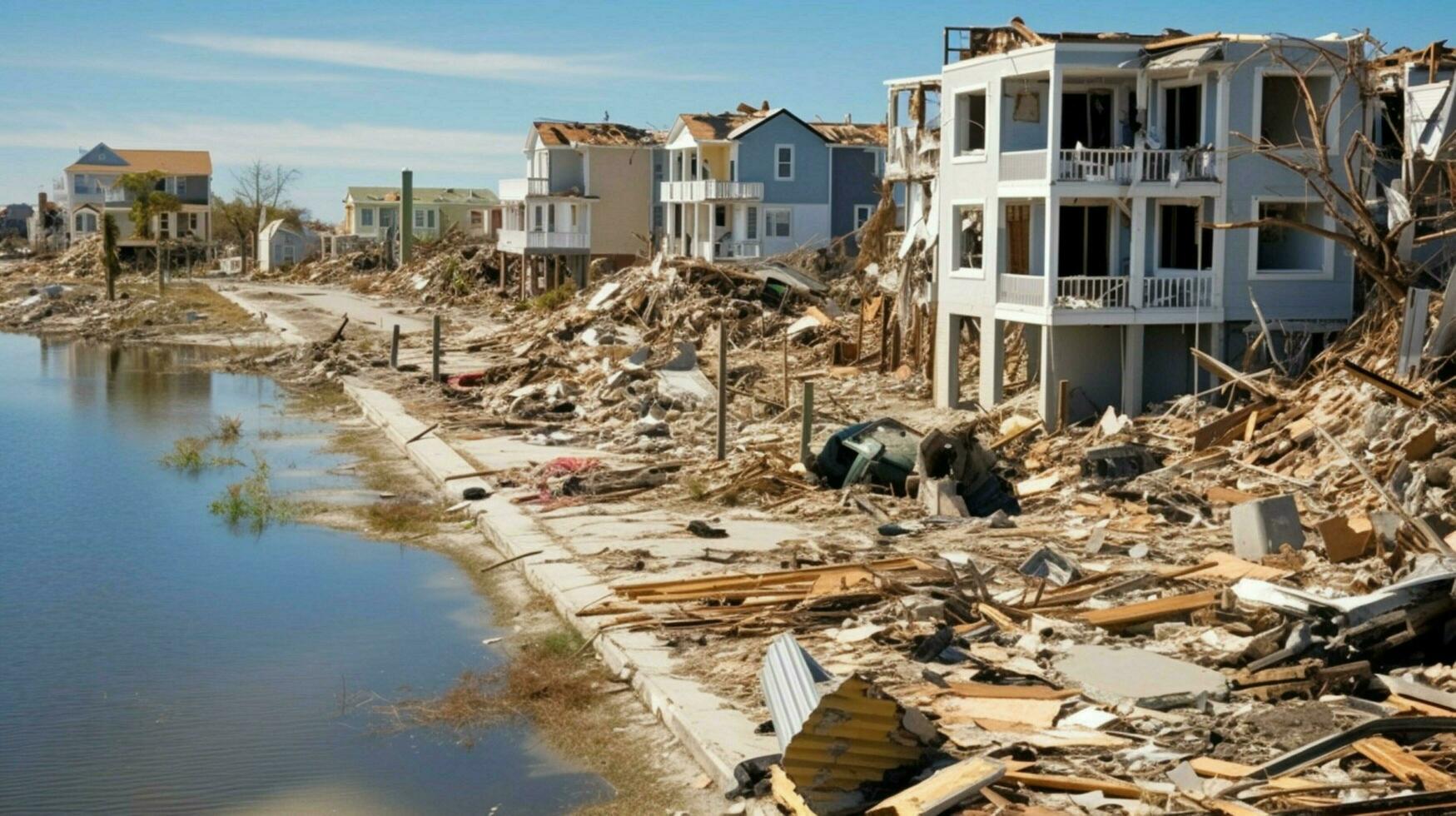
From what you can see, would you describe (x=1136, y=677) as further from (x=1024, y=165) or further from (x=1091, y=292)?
(x=1024, y=165)

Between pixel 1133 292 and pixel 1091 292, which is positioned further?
pixel 1091 292

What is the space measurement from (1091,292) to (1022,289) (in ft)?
4.44

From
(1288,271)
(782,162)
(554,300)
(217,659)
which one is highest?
(782,162)

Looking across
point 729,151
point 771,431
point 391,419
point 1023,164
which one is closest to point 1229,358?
point 1023,164

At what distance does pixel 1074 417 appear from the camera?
99.0 ft

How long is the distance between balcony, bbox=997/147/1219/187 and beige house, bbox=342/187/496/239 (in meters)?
84.6

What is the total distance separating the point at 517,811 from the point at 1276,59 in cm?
2165

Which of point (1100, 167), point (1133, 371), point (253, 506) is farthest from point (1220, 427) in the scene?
point (253, 506)

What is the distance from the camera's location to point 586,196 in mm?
68125

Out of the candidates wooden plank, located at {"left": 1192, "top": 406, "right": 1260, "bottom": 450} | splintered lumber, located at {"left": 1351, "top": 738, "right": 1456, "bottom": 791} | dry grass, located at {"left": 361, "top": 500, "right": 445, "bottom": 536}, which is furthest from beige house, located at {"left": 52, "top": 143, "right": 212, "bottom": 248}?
splintered lumber, located at {"left": 1351, "top": 738, "right": 1456, "bottom": 791}

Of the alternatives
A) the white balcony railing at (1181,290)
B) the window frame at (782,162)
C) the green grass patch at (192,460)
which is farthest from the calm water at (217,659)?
the window frame at (782,162)

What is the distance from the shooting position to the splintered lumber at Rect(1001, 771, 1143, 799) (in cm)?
1042

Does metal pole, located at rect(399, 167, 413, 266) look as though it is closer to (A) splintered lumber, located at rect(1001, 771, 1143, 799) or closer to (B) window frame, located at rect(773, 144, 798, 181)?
(B) window frame, located at rect(773, 144, 798, 181)

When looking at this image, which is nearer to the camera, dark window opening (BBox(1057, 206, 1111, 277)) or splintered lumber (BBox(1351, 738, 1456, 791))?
splintered lumber (BBox(1351, 738, 1456, 791))
